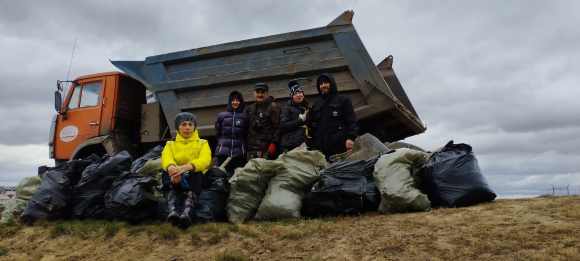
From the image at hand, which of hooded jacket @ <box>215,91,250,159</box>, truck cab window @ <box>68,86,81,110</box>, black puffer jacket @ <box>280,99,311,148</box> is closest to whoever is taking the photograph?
black puffer jacket @ <box>280,99,311,148</box>

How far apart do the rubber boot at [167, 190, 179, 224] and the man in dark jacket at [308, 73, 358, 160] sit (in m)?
1.79

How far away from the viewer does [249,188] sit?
12.2 ft

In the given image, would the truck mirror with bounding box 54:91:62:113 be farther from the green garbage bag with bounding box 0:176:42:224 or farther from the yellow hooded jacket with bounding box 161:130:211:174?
the yellow hooded jacket with bounding box 161:130:211:174

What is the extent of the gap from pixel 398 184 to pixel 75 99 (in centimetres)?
579

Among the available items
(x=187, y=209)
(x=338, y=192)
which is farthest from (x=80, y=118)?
(x=338, y=192)

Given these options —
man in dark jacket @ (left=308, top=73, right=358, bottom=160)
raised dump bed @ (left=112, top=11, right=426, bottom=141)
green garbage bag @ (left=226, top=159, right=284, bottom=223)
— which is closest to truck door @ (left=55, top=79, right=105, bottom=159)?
raised dump bed @ (left=112, top=11, right=426, bottom=141)

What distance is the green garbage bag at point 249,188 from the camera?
143 inches

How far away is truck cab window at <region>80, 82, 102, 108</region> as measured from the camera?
Answer: 656 centimetres

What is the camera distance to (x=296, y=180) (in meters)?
3.58

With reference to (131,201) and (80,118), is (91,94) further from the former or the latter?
(131,201)

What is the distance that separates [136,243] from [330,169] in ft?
5.63

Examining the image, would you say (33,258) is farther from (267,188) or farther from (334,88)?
(334,88)

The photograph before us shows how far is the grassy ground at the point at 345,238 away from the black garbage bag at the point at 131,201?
0.11 meters

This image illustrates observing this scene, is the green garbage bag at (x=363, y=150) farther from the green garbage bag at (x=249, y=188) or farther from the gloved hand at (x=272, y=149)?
the green garbage bag at (x=249, y=188)
